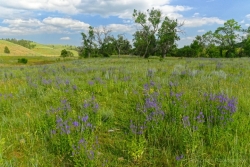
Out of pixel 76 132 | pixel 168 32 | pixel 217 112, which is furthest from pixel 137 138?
pixel 168 32

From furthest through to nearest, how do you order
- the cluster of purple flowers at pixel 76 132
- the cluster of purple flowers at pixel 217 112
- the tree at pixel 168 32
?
the tree at pixel 168 32
the cluster of purple flowers at pixel 217 112
the cluster of purple flowers at pixel 76 132

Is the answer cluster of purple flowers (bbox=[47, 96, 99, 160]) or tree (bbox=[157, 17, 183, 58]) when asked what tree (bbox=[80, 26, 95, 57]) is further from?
cluster of purple flowers (bbox=[47, 96, 99, 160])

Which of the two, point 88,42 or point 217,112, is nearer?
point 217,112

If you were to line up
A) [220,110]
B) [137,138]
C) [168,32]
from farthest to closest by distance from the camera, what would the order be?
1. [168,32]
2. [220,110]
3. [137,138]

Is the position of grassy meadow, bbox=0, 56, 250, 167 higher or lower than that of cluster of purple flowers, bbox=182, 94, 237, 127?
lower

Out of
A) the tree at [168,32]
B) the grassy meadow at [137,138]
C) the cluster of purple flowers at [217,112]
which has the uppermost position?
the tree at [168,32]

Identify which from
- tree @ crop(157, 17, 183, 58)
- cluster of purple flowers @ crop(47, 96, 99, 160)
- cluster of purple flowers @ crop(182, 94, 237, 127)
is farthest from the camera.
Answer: tree @ crop(157, 17, 183, 58)

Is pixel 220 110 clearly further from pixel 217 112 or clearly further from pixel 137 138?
pixel 137 138

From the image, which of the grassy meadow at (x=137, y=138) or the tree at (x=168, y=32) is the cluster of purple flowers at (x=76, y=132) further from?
the tree at (x=168, y=32)

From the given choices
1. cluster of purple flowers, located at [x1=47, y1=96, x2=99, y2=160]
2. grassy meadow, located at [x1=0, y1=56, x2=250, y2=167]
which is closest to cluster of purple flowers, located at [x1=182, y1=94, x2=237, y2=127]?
grassy meadow, located at [x1=0, y1=56, x2=250, y2=167]

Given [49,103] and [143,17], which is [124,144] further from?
[143,17]

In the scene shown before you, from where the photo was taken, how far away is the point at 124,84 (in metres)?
5.74

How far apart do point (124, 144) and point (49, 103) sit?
2752 mm

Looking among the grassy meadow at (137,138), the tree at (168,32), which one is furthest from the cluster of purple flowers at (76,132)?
the tree at (168,32)
